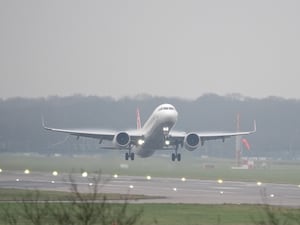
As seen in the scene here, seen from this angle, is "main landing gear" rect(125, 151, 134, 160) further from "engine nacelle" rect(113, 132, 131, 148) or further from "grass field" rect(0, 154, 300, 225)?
"engine nacelle" rect(113, 132, 131, 148)

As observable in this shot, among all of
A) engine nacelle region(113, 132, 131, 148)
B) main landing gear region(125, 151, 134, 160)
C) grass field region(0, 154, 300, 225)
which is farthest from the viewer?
main landing gear region(125, 151, 134, 160)

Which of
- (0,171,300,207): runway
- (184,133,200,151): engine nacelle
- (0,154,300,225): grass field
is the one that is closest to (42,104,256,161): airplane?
(184,133,200,151): engine nacelle

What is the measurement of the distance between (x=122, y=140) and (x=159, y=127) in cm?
456

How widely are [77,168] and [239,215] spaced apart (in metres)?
37.7

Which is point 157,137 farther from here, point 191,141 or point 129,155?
point 129,155

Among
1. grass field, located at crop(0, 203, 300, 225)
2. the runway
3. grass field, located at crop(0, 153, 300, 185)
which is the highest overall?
grass field, located at crop(0, 153, 300, 185)

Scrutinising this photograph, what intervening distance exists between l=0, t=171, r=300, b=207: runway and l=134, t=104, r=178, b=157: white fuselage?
15.4ft

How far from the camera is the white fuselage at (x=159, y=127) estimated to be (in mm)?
70312

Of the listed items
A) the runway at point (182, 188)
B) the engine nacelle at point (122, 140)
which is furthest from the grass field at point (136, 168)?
the runway at point (182, 188)

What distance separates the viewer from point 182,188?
178 ft

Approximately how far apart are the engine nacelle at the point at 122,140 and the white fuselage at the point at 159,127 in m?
1.19

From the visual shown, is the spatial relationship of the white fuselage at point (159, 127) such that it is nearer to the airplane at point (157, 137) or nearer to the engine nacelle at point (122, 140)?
the airplane at point (157, 137)

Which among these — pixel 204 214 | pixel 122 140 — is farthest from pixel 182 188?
pixel 122 140

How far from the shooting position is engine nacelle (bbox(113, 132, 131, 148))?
74188 mm
